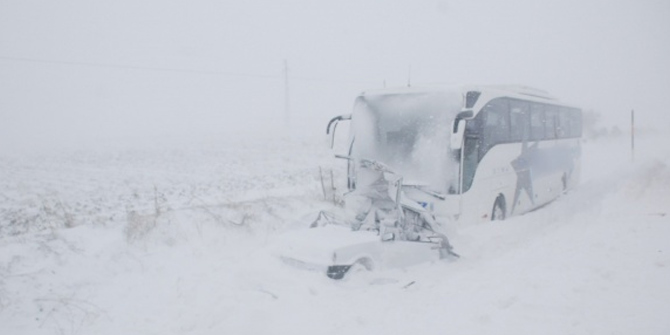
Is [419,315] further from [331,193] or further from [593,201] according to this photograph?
[593,201]

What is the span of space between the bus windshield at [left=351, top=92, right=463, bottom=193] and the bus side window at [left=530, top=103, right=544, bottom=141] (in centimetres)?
447

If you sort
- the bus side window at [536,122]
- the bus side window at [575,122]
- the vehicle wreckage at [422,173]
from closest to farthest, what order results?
the vehicle wreckage at [422,173], the bus side window at [536,122], the bus side window at [575,122]

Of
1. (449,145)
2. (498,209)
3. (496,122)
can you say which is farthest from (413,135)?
(498,209)

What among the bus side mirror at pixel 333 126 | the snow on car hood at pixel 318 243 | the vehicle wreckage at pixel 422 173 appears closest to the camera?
the snow on car hood at pixel 318 243

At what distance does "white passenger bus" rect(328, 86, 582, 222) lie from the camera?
8.98m

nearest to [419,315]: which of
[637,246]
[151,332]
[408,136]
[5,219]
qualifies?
[151,332]

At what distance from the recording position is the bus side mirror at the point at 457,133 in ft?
26.6

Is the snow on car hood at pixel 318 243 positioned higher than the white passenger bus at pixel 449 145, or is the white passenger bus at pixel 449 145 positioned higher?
the white passenger bus at pixel 449 145

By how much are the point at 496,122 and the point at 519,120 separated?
68.1 inches

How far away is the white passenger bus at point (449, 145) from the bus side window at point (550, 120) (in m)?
2.12

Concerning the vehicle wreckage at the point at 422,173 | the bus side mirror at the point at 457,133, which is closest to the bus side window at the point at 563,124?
the vehicle wreckage at the point at 422,173

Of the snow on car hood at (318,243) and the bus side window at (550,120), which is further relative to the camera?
the bus side window at (550,120)

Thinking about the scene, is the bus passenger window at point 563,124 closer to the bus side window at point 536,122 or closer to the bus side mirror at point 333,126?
the bus side window at point 536,122

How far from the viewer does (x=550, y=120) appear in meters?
14.0
